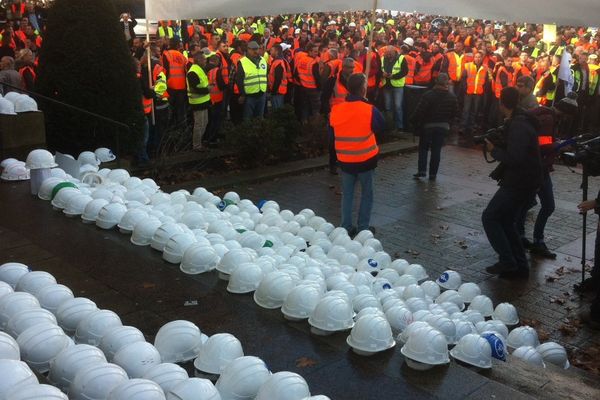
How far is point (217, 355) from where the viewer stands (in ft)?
13.1

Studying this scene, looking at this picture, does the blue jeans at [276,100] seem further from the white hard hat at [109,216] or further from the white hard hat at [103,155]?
the white hard hat at [109,216]

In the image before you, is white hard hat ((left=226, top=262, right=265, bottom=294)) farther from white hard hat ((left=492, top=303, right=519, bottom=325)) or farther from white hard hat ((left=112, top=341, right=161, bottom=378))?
white hard hat ((left=492, top=303, right=519, bottom=325))

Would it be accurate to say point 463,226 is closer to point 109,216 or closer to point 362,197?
point 362,197

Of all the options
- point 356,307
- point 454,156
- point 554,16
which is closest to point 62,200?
point 356,307

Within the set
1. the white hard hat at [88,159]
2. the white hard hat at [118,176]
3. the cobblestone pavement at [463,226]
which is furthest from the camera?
the white hard hat at [88,159]

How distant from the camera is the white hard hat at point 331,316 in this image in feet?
15.3

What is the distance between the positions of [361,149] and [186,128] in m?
4.85

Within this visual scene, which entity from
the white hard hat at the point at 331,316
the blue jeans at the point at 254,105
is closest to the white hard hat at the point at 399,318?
the white hard hat at the point at 331,316

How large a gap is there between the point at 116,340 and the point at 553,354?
3320mm

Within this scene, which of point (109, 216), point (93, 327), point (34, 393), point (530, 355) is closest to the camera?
point (34, 393)

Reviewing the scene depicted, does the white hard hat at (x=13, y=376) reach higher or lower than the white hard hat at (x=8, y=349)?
higher

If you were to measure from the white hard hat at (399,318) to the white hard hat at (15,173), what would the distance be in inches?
200

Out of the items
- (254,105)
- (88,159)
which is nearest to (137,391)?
(88,159)

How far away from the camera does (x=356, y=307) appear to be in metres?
5.15
